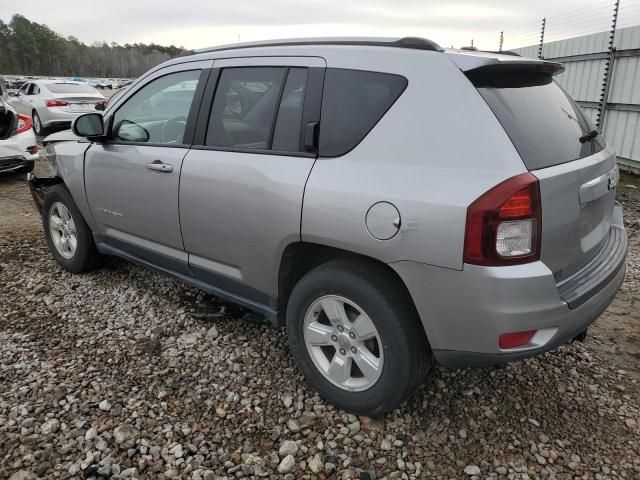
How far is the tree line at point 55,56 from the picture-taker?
102000 millimetres

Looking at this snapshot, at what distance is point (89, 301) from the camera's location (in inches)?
153

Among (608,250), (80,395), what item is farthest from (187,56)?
(608,250)

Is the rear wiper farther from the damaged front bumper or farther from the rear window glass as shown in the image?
the damaged front bumper

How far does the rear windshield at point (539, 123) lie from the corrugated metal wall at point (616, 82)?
22.2 ft

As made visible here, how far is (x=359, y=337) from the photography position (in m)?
2.44

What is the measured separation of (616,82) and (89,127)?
851 centimetres

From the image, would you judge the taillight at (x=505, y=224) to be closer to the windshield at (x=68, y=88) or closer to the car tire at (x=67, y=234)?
the car tire at (x=67, y=234)

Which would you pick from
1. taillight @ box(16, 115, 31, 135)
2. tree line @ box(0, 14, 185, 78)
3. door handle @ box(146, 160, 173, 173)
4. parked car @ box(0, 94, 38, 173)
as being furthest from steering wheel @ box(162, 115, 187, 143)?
tree line @ box(0, 14, 185, 78)

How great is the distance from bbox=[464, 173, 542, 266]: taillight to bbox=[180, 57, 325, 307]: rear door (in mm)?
865

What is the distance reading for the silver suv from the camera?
6.66 ft

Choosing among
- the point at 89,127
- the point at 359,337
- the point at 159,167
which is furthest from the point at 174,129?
the point at 359,337

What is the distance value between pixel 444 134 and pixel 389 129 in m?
0.26

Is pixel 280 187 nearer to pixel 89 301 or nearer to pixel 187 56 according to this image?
pixel 187 56

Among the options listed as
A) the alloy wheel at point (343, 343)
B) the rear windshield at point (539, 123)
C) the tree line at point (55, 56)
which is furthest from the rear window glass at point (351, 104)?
the tree line at point (55, 56)
